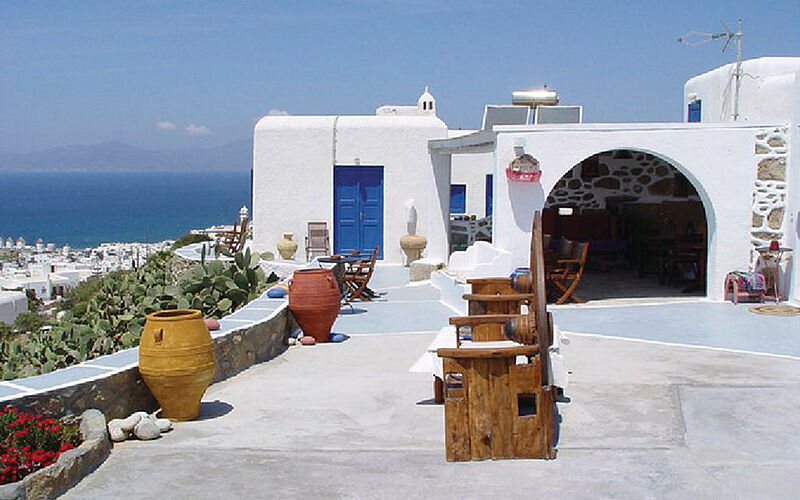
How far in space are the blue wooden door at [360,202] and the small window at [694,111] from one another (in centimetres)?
596

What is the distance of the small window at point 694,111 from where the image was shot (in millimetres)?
15516

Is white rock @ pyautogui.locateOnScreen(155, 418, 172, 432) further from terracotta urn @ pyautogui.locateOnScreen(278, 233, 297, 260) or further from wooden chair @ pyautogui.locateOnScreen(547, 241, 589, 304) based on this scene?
terracotta urn @ pyautogui.locateOnScreen(278, 233, 297, 260)

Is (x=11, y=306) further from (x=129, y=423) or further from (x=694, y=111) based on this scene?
(x=129, y=423)

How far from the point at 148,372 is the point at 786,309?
8.39 m

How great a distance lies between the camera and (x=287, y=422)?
6383 millimetres

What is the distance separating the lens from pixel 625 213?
15445 millimetres

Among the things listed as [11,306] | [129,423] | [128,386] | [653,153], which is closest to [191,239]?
[653,153]

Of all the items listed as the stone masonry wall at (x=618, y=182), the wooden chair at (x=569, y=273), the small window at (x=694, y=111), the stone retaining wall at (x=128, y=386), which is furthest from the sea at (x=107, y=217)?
the stone retaining wall at (x=128, y=386)

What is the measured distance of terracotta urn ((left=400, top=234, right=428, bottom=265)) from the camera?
16516 millimetres

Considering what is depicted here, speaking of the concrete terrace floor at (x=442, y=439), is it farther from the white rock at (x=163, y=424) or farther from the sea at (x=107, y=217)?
the sea at (x=107, y=217)

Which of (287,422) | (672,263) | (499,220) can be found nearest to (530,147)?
(499,220)

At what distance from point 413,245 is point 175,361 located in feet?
34.5

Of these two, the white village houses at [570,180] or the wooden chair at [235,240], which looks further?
the wooden chair at [235,240]

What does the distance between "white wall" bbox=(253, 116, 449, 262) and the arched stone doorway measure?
309 cm
